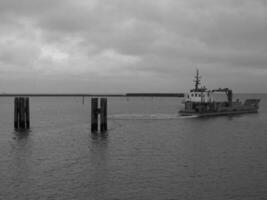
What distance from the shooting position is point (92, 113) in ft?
140

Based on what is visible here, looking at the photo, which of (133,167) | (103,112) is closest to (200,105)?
(103,112)

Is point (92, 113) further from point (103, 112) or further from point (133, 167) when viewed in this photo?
point (133, 167)

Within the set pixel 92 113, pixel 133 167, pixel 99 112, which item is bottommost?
pixel 133 167

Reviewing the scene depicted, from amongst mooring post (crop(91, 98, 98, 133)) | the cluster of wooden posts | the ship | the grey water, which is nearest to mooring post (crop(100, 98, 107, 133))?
the cluster of wooden posts

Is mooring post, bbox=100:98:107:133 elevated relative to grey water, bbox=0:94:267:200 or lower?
elevated

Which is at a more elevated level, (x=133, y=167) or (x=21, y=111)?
(x=21, y=111)

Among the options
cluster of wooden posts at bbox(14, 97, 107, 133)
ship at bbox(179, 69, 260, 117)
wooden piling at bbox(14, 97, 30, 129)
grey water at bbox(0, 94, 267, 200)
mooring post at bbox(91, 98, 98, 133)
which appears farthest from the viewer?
ship at bbox(179, 69, 260, 117)

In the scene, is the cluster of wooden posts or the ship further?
the ship

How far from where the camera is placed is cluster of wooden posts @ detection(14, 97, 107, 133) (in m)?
42.7

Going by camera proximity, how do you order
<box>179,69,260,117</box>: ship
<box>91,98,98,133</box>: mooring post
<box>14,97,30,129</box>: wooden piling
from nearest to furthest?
<box>91,98,98,133</box>: mooring post, <box>14,97,30,129</box>: wooden piling, <box>179,69,260,117</box>: ship

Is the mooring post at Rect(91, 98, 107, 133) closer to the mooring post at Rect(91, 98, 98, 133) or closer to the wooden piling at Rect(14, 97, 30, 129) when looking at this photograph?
the mooring post at Rect(91, 98, 98, 133)

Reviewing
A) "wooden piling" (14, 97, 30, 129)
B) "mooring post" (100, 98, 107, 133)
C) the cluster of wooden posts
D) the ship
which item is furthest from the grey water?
the ship

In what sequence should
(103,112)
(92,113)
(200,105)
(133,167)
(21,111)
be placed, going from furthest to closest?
(200,105) → (21,111) → (92,113) → (103,112) → (133,167)

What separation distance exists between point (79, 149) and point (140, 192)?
1461 cm
